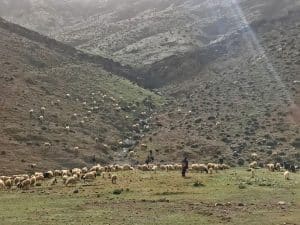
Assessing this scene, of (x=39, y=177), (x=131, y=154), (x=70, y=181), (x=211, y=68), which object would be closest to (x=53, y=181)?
(x=70, y=181)

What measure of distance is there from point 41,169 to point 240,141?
24216 millimetres

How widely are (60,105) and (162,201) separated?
42601 millimetres

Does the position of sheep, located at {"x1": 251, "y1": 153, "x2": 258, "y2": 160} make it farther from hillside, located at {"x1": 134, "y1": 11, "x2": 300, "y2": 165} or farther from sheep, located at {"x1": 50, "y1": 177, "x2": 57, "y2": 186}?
sheep, located at {"x1": 50, "y1": 177, "x2": 57, "y2": 186}

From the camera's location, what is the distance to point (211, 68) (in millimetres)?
100000

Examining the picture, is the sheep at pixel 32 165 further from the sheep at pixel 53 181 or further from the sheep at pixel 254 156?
the sheep at pixel 254 156

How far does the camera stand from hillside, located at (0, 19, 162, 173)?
58438 millimetres

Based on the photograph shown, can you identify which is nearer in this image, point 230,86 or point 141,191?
point 141,191

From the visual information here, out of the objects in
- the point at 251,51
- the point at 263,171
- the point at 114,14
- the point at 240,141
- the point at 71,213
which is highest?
the point at 114,14

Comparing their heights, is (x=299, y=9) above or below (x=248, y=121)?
above

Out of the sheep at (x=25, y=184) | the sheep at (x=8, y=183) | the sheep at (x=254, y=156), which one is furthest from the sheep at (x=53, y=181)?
the sheep at (x=254, y=156)

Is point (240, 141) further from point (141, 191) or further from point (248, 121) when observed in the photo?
point (141, 191)

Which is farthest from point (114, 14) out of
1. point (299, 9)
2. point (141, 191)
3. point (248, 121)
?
point (141, 191)

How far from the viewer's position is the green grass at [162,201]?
2777 cm

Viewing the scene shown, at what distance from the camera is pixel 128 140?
68062 mm
